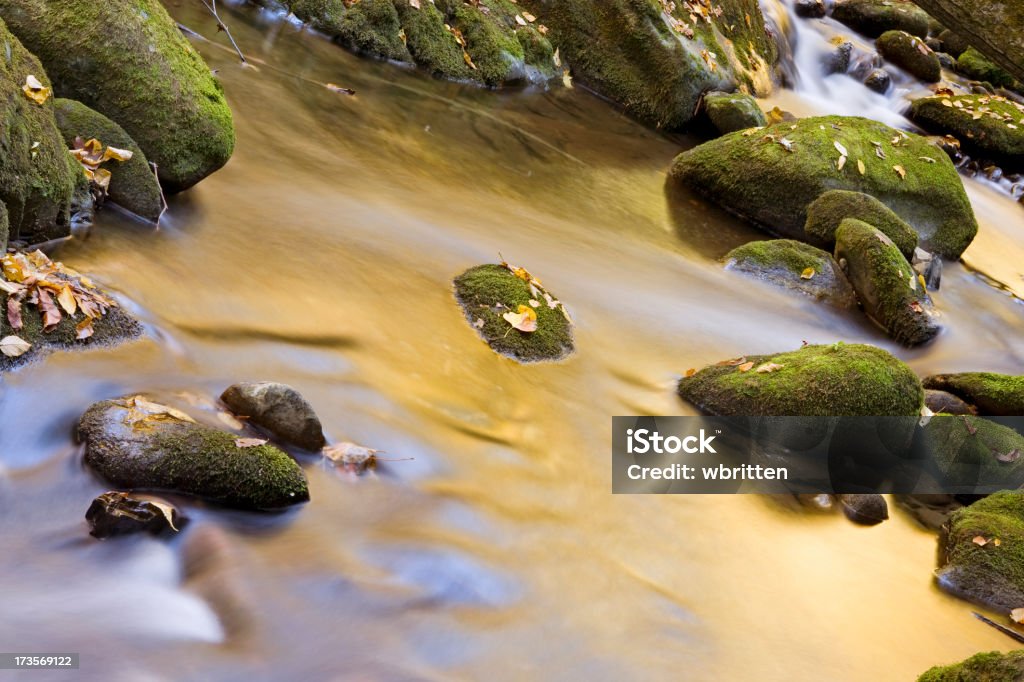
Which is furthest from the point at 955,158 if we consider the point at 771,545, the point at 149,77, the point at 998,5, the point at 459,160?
the point at 998,5

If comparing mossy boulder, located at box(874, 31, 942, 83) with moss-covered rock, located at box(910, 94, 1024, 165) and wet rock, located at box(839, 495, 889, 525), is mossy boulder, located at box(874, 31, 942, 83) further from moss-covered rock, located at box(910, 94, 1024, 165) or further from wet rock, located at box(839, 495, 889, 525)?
wet rock, located at box(839, 495, 889, 525)

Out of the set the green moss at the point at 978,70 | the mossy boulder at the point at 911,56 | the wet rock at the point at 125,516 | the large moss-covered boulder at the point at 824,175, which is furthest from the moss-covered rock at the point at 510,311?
the green moss at the point at 978,70

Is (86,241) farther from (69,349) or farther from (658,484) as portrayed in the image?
(658,484)

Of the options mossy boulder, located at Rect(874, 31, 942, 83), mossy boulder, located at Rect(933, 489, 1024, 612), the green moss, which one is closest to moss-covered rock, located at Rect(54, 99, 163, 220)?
mossy boulder, located at Rect(933, 489, 1024, 612)

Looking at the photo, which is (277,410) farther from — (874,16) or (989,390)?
(874,16)

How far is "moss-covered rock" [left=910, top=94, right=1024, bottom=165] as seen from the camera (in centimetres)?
1562

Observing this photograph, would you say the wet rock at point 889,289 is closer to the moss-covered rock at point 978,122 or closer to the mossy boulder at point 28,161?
the mossy boulder at point 28,161

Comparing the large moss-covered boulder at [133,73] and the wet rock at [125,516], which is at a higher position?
the large moss-covered boulder at [133,73]

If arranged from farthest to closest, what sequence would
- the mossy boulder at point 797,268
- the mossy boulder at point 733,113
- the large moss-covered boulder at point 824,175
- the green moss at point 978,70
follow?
the green moss at point 978,70 → the mossy boulder at point 733,113 → the large moss-covered boulder at point 824,175 → the mossy boulder at point 797,268

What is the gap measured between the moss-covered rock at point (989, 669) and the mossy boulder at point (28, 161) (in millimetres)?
4620

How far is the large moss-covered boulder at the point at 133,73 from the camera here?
19.0 ft

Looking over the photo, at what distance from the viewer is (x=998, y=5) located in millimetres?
2230

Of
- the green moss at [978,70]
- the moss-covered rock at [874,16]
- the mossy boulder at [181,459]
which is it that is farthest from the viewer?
the green moss at [978,70]

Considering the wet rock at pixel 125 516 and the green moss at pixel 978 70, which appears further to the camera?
the green moss at pixel 978 70
